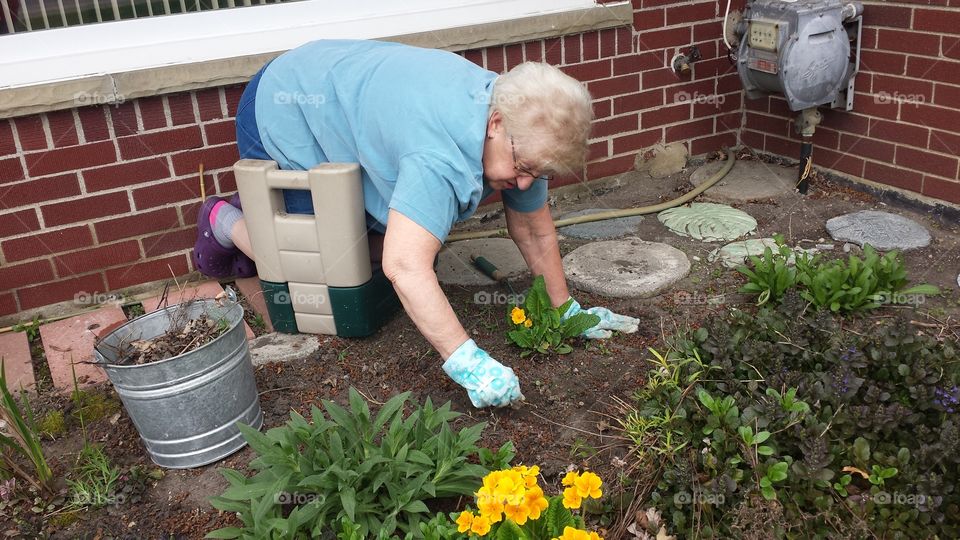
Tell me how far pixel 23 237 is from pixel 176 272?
0.61 m

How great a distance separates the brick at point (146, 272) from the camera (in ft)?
11.6

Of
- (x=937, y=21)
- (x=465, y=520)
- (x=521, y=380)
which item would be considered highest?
(x=937, y=21)

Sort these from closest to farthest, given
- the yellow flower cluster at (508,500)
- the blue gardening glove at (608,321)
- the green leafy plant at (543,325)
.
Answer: the yellow flower cluster at (508,500), the green leafy plant at (543,325), the blue gardening glove at (608,321)

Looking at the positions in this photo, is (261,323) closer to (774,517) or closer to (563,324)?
(563,324)

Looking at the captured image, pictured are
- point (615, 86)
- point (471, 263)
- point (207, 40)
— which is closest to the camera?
point (207, 40)

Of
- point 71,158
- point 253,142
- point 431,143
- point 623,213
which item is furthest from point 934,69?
point 71,158

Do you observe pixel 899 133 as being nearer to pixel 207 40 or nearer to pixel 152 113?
pixel 207 40

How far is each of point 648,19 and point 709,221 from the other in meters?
1.18

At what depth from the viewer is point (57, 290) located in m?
3.44

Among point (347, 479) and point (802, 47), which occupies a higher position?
point (802, 47)

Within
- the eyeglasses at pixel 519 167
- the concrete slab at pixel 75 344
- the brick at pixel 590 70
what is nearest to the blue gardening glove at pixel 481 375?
the eyeglasses at pixel 519 167

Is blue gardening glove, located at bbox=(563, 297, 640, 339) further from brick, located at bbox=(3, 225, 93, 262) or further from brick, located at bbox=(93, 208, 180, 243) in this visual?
brick, located at bbox=(3, 225, 93, 262)

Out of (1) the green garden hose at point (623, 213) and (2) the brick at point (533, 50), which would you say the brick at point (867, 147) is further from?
(2) the brick at point (533, 50)

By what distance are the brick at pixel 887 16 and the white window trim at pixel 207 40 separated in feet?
4.86
